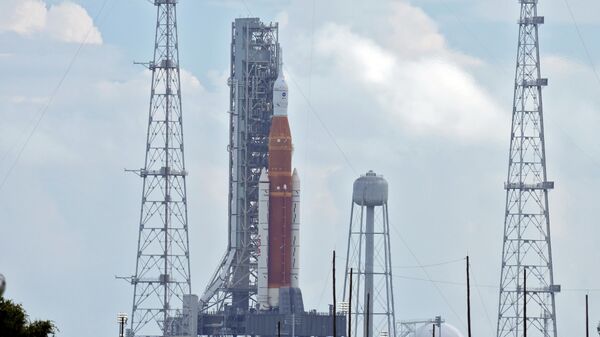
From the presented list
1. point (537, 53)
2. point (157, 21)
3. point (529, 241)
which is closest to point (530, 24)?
point (537, 53)

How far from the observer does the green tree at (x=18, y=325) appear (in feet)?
278

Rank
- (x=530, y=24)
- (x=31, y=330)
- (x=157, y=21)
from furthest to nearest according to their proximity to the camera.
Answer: (x=157, y=21) < (x=530, y=24) < (x=31, y=330)

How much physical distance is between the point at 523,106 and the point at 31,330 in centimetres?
10127

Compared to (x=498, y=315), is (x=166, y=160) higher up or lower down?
higher up

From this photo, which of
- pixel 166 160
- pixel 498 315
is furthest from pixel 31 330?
pixel 166 160

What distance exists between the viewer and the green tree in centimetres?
8486

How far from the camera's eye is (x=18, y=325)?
279 ft

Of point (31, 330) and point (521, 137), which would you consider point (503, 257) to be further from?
point (31, 330)

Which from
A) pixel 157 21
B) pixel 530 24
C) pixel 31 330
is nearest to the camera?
pixel 31 330

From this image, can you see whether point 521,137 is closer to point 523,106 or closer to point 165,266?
point 523,106

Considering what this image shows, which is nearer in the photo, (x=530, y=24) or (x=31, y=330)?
(x=31, y=330)

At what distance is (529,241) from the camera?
179m

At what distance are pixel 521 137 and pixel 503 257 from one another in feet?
32.4

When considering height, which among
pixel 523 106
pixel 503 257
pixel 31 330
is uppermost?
pixel 523 106
